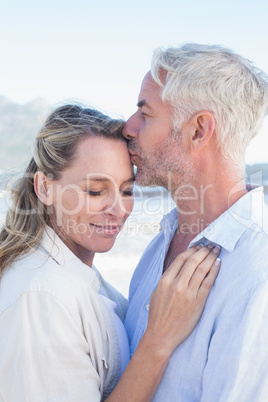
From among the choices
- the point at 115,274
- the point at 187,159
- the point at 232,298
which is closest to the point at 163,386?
the point at 232,298

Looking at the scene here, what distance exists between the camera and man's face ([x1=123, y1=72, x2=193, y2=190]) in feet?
7.84

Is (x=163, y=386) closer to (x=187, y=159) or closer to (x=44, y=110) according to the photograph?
(x=187, y=159)

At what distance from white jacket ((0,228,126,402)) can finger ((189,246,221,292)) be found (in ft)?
1.80

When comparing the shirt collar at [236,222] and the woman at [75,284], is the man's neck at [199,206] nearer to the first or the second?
the shirt collar at [236,222]

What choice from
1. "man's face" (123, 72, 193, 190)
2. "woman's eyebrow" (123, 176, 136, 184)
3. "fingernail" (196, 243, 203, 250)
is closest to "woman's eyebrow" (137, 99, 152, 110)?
"man's face" (123, 72, 193, 190)

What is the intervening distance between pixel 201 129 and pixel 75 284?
105 centimetres

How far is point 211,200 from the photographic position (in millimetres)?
2293

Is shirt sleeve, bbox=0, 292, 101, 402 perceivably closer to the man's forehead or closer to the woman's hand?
the woman's hand

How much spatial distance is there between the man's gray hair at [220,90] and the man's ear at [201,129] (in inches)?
1.2

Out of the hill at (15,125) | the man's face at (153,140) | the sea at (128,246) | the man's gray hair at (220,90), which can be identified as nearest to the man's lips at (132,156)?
the man's face at (153,140)

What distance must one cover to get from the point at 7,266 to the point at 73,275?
0.35 metres

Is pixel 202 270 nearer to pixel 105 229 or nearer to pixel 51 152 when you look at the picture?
pixel 105 229

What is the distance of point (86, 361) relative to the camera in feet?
6.42

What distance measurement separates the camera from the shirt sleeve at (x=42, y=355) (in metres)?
1.85
